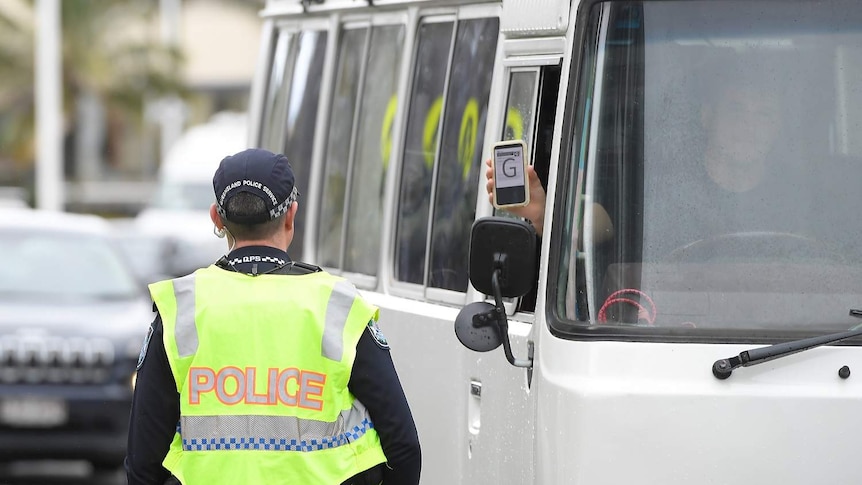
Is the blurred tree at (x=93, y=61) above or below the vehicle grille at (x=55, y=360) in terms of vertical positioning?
above

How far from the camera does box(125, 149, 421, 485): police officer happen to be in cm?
393

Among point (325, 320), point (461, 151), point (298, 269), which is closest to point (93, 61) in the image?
point (461, 151)

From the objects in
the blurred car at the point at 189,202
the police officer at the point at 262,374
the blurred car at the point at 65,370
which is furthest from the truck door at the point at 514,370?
the blurred car at the point at 189,202

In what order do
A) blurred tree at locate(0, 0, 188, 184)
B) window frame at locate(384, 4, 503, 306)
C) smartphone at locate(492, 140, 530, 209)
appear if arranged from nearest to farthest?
smartphone at locate(492, 140, 530, 209)
window frame at locate(384, 4, 503, 306)
blurred tree at locate(0, 0, 188, 184)

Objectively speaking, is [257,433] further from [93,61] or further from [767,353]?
[93,61]

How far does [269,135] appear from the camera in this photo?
28.6ft

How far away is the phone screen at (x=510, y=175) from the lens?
15.6ft

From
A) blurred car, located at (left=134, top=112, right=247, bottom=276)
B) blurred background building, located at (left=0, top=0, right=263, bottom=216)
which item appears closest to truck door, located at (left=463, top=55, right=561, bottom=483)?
blurred car, located at (left=134, top=112, right=247, bottom=276)

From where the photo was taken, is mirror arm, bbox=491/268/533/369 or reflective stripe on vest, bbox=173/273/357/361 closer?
reflective stripe on vest, bbox=173/273/357/361

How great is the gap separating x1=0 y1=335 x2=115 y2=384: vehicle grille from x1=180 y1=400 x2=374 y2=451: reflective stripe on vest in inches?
278

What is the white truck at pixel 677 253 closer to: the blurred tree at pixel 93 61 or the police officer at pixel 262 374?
the police officer at pixel 262 374

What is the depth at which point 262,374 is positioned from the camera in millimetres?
3934

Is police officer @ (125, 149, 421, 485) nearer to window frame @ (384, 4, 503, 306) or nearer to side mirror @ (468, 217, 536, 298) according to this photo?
side mirror @ (468, 217, 536, 298)

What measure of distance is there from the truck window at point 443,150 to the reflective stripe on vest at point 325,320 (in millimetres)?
1758
